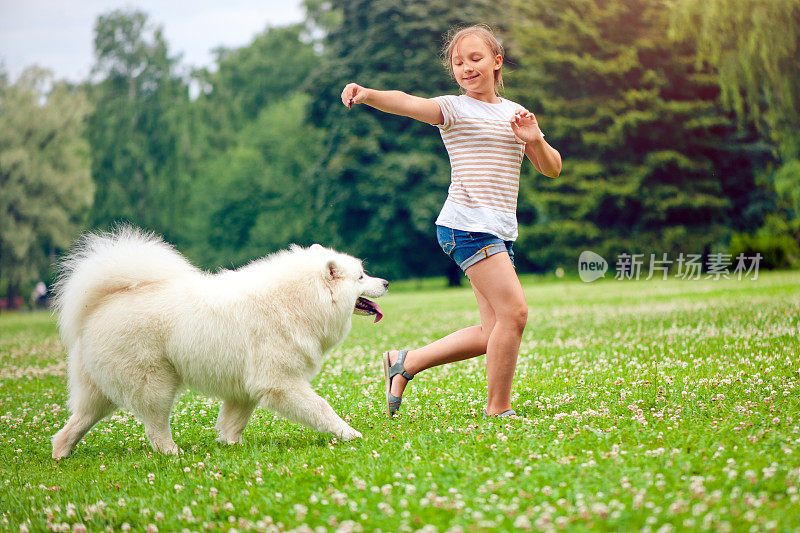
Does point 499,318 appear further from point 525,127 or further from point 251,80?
point 251,80

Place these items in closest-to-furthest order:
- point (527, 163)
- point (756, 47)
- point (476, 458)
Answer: point (476, 458) < point (756, 47) < point (527, 163)

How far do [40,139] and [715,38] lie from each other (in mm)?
32086

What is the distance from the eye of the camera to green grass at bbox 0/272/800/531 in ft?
10.6

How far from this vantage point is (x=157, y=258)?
5504mm

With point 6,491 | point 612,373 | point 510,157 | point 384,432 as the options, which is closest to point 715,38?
point 612,373

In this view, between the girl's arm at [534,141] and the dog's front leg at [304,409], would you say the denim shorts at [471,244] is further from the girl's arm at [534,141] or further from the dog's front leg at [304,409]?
the dog's front leg at [304,409]

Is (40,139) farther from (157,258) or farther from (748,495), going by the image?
(748,495)

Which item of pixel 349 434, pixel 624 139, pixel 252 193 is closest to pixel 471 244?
pixel 349 434

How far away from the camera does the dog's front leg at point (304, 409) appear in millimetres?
5012

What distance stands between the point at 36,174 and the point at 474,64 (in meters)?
36.4

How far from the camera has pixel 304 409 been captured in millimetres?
5012

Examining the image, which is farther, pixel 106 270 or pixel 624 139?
pixel 624 139

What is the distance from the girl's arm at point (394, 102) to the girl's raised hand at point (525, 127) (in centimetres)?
51

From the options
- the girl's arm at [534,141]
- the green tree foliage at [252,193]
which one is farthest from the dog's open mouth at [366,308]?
the green tree foliage at [252,193]
